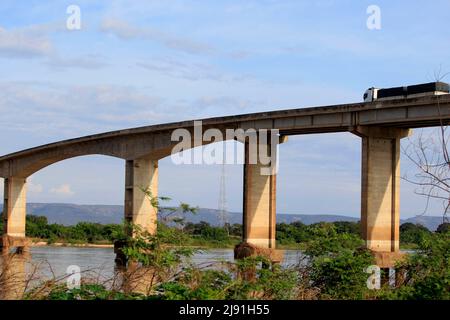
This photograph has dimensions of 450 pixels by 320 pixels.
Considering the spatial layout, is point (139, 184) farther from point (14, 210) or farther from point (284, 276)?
point (284, 276)

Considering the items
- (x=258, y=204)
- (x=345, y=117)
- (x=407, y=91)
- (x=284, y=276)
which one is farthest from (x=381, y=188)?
(x=284, y=276)

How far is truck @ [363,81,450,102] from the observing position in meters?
34.3

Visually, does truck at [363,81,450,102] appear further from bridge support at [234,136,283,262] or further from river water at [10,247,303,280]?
river water at [10,247,303,280]

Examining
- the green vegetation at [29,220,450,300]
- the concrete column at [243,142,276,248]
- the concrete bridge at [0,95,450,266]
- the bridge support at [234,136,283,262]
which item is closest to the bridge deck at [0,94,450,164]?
the concrete bridge at [0,95,450,266]

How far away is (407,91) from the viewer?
35688 mm

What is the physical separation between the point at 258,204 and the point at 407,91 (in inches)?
454

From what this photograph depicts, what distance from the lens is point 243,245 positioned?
140 feet

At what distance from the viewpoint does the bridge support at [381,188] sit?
37.3 m

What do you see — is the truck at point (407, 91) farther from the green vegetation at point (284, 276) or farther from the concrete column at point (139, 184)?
the concrete column at point (139, 184)

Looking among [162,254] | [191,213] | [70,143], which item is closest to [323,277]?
[191,213]

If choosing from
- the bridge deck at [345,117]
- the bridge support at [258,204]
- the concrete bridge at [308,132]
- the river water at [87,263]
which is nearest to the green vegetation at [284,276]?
the river water at [87,263]
